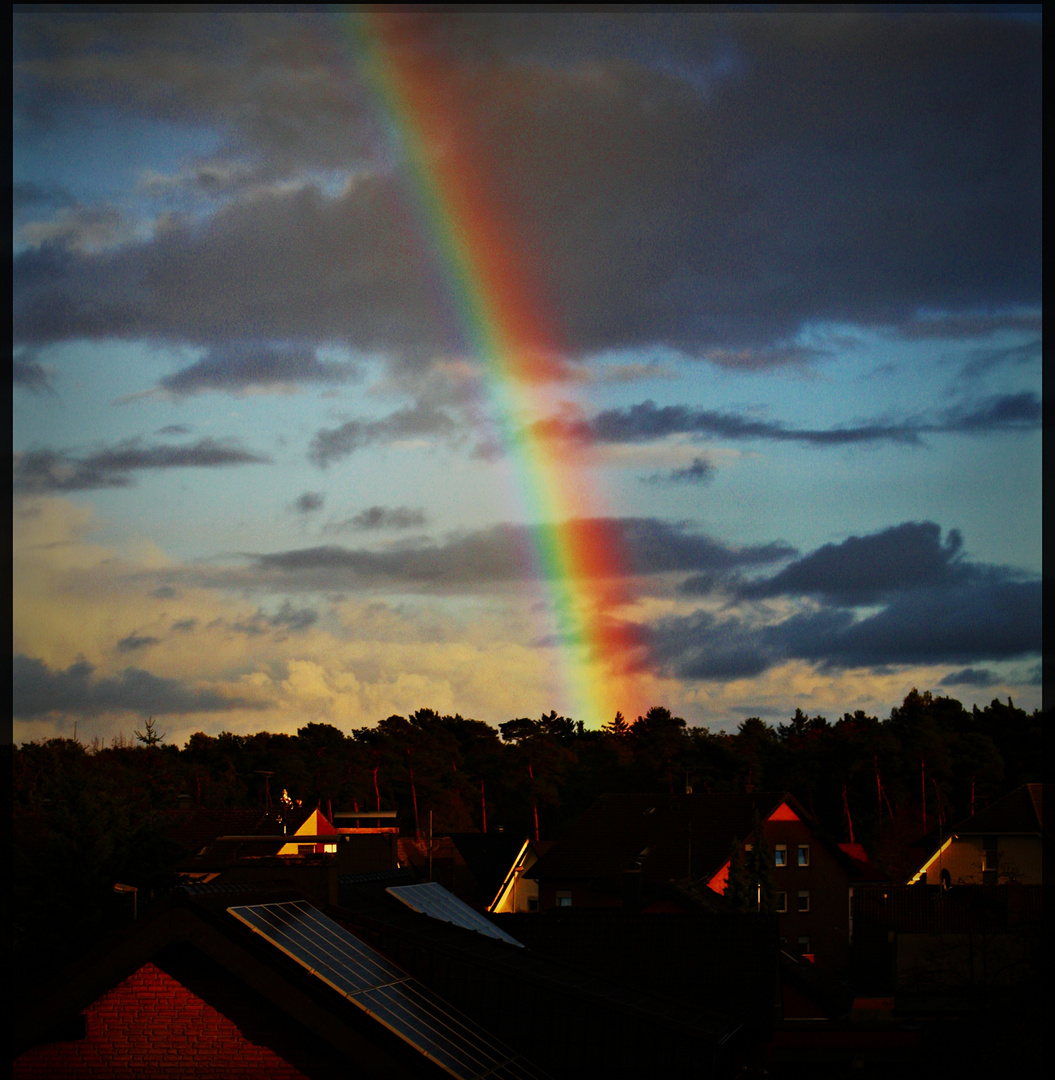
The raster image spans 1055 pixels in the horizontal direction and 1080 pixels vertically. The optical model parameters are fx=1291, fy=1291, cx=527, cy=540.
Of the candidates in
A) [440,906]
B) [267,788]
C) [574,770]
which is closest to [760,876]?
[267,788]

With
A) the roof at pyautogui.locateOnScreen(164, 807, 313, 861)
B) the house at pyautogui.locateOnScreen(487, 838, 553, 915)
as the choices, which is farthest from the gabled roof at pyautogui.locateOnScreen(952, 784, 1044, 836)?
the roof at pyautogui.locateOnScreen(164, 807, 313, 861)

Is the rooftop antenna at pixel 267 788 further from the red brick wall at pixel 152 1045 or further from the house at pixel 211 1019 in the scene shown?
the house at pixel 211 1019

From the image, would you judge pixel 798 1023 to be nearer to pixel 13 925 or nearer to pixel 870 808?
pixel 13 925

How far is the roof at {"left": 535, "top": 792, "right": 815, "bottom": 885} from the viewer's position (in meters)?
61.5

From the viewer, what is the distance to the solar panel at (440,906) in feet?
66.3

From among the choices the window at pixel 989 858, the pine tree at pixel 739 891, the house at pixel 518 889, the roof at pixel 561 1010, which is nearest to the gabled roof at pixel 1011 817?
the window at pixel 989 858

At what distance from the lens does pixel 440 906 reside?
21.3 metres

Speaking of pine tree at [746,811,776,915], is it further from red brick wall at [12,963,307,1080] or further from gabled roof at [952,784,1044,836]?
red brick wall at [12,963,307,1080]

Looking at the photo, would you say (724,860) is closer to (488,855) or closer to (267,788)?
(488,855)

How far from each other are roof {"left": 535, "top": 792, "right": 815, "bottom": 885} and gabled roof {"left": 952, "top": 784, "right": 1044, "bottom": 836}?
27.4 ft

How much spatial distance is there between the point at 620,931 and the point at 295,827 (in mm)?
38930

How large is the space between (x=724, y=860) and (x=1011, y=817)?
15063 mm

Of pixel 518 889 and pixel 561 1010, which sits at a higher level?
pixel 561 1010

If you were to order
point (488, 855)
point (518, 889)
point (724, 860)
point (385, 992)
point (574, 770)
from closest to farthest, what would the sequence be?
point (385, 992) → point (724, 860) → point (518, 889) → point (488, 855) → point (574, 770)
